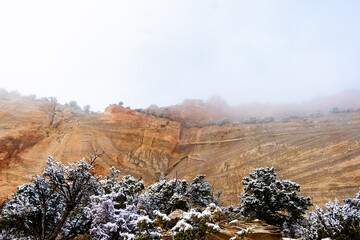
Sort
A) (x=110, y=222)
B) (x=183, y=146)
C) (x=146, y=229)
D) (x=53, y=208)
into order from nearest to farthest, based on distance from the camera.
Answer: (x=146, y=229), (x=110, y=222), (x=53, y=208), (x=183, y=146)

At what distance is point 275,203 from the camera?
1606 cm

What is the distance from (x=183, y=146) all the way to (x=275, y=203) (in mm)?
25804

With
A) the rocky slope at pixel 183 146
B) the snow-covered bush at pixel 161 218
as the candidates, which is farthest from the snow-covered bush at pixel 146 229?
the rocky slope at pixel 183 146

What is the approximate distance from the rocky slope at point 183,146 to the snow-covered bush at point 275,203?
9797 millimetres

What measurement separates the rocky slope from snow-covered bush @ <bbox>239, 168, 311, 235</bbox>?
9.80 meters

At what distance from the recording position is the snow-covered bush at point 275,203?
15.5 metres

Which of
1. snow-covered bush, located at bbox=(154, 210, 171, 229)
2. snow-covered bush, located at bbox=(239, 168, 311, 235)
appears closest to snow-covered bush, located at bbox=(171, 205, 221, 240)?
snow-covered bush, located at bbox=(154, 210, 171, 229)

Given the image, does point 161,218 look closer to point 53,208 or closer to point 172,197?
point 53,208

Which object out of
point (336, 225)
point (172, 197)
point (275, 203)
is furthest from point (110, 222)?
point (275, 203)

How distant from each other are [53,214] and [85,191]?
9.89 ft

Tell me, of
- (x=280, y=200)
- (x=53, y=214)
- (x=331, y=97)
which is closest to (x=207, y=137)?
(x=280, y=200)

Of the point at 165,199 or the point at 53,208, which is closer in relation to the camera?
the point at 53,208

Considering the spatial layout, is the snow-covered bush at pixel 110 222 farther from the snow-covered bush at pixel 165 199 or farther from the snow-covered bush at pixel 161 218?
the snow-covered bush at pixel 165 199

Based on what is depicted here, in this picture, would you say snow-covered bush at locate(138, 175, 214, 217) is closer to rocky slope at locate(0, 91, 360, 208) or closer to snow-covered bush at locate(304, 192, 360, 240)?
rocky slope at locate(0, 91, 360, 208)
